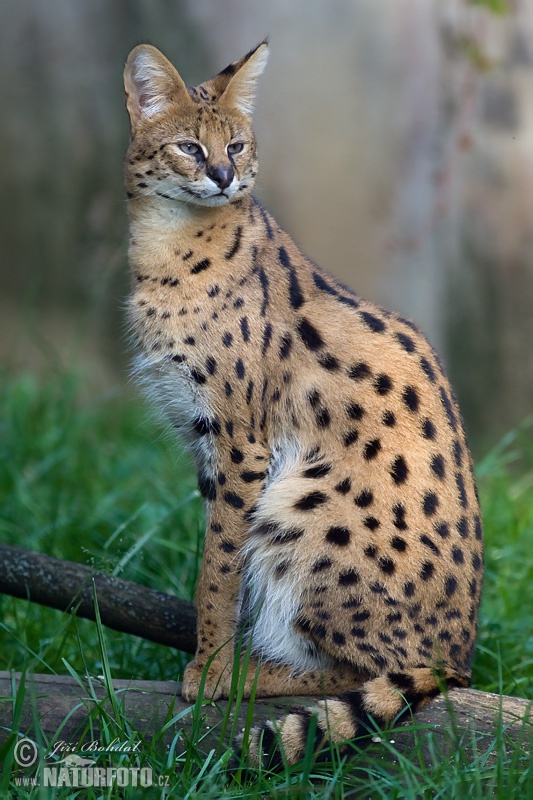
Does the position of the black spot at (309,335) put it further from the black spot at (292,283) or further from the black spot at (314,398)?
the black spot at (314,398)

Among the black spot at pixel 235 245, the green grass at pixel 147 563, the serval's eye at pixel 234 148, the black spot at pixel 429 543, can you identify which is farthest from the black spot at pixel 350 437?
the serval's eye at pixel 234 148

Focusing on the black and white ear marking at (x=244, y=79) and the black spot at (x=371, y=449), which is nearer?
the black spot at (x=371, y=449)

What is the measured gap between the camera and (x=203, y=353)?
3930 millimetres

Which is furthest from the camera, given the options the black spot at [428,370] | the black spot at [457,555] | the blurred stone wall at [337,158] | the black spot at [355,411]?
the blurred stone wall at [337,158]

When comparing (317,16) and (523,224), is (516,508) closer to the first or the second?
(523,224)

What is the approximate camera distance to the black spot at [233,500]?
12.6 feet

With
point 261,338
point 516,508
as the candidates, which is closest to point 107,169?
Result: point 516,508

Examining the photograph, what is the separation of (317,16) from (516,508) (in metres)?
4.44

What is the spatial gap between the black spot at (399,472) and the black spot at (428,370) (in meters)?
0.41

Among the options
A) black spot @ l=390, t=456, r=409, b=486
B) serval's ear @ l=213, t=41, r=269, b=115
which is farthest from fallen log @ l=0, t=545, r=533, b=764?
serval's ear @ l=213, t=41, r=269, b=115

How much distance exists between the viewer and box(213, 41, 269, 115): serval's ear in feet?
13.4

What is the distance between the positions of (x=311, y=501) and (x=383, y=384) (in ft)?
1.80

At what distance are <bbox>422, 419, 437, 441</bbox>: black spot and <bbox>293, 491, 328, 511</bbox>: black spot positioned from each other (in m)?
0.46

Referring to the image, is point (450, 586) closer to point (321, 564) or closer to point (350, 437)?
point (321, 564)
